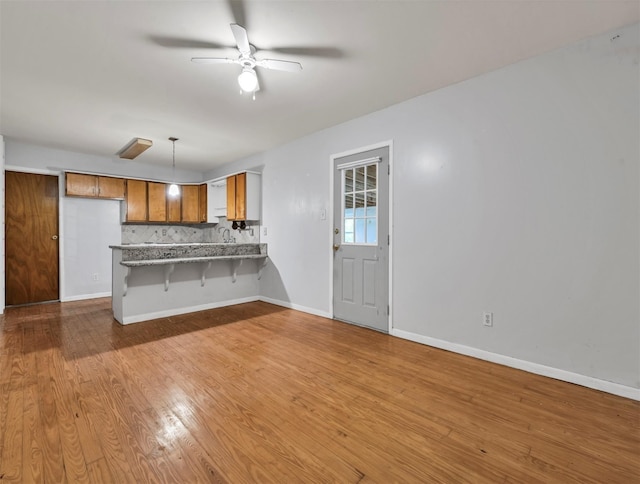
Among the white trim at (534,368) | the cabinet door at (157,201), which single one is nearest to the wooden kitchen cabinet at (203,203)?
the cabinet door at (157,201)

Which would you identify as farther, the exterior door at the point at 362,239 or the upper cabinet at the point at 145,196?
the upper cabinet at the point at 145,196

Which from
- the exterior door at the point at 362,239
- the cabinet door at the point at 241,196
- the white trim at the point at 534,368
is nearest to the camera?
the white trim at the point at 534,368

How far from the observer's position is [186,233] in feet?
21.6

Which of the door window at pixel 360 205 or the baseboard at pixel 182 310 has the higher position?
the door window at pixel 360 205

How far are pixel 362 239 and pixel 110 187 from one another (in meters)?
4.65

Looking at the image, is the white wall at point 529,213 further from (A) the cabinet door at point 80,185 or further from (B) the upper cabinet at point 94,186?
(A) the cabinet door at point 80,185

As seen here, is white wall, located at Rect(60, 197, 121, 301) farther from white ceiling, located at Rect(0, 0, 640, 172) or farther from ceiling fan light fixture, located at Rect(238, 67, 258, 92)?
ceiling fan light fixture, located at Rect(238, 67, 258, 92)

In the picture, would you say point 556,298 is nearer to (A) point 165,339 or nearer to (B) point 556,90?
(B) point 556,90

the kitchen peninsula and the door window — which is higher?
the door window

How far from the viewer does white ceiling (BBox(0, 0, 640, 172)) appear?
191 centimetres

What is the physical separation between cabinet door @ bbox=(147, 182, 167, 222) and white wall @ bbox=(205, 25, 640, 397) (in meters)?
4.46

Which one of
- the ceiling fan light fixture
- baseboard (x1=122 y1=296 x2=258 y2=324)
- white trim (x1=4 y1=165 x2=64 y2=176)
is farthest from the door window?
white trim (x1=4 y1=165 x2=64 y2=176)

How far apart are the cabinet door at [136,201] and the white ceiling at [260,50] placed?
1911mm

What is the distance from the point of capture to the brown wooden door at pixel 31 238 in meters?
4.67
